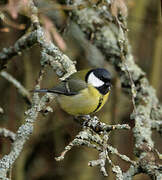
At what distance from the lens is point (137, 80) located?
308cm

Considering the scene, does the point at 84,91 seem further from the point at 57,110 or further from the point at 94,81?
the point at 57,110

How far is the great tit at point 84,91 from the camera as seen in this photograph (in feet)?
8.95

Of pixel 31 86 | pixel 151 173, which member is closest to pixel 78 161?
pixel 31 86

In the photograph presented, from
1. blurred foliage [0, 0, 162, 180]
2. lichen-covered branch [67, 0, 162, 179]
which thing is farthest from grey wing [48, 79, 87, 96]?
blurred foliage [0, 0, 162, 180]

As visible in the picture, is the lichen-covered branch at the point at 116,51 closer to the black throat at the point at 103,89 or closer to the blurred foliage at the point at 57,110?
the black throat at the point at 103,89

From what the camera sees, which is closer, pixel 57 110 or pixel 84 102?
pixel 84 102

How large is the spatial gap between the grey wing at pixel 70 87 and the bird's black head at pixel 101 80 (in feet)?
0.29

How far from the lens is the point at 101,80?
9.38 feet

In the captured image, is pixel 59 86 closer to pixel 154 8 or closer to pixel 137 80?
pixel 137 80

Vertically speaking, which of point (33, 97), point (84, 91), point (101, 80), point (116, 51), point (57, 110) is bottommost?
point (33, 97)

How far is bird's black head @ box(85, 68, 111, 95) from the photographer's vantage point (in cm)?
281

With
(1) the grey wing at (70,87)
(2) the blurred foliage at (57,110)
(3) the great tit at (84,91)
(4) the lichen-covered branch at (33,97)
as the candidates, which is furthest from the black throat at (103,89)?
(2) the blurred foliage at (57,110)

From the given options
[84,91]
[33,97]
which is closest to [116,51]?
[84,91]

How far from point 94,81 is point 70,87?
0.64ft
